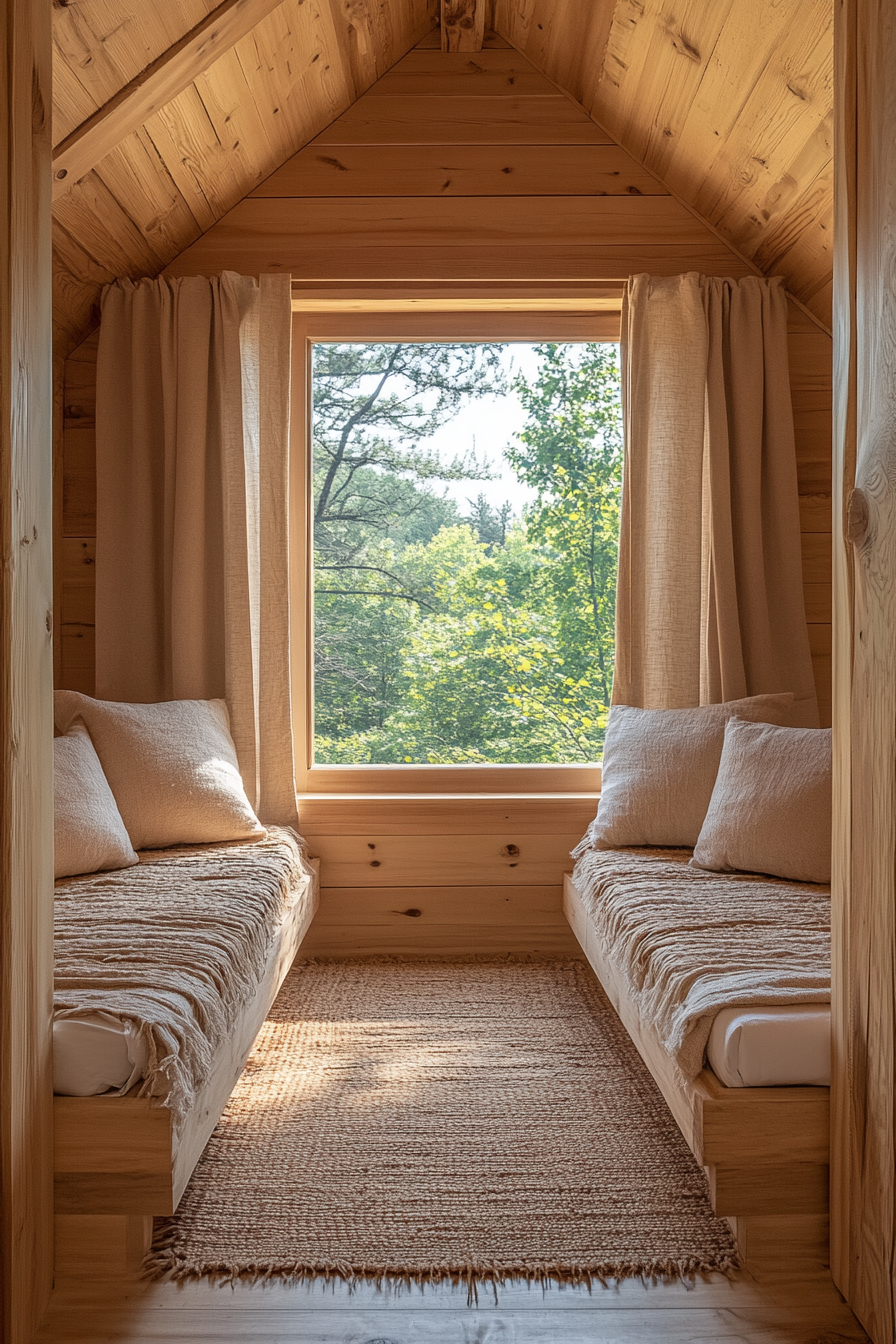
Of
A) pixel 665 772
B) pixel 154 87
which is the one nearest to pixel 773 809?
pixel 665 772

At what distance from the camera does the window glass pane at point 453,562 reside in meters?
3.31

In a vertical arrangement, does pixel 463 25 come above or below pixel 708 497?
above

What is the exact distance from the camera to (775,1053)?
1500 millimetres

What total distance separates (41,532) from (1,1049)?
2.36 ft

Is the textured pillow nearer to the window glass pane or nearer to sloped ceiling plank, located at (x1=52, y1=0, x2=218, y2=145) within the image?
the window glass pane

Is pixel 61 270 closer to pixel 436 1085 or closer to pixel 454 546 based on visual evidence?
pixel 454 546

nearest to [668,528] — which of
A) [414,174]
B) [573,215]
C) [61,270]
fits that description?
[573,215]

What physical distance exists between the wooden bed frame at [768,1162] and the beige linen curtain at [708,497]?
167cm

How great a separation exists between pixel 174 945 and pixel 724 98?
2.52 m

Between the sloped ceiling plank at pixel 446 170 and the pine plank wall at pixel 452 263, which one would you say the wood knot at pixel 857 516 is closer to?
the pine plank wall at pixel 452 263

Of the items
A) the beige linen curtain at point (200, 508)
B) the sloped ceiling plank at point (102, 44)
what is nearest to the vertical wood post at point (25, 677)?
the sloped ceiling plank at point (102, 44)

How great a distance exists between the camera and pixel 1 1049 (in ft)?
4.27

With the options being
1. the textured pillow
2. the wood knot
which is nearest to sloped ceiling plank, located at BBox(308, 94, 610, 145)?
the textured pillow

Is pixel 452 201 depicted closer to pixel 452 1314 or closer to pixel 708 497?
pixel 708 497
